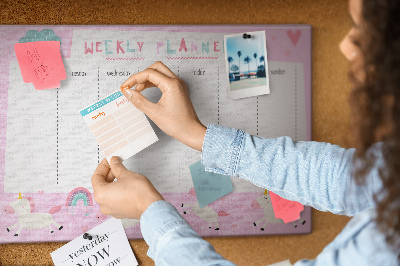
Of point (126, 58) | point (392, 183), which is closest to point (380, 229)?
point (392, 183)

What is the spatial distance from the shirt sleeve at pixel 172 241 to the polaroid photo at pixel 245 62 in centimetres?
34

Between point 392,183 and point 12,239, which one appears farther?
point 12,239

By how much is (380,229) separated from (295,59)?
0.47 m

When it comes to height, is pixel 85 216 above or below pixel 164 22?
below

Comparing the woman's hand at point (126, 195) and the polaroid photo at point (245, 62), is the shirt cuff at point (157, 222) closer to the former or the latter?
the woman's hand at point (126, 195)

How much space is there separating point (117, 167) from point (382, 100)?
467mm

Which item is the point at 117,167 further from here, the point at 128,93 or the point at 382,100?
the point at 382,100

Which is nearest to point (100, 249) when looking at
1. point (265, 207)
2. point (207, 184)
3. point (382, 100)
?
point (207, 184)

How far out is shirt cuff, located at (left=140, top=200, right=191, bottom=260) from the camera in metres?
0.48

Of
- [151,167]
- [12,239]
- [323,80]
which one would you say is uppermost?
[323,80]

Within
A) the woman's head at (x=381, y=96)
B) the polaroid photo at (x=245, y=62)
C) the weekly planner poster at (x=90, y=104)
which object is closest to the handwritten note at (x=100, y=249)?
the weekly planner poster at (x=90, y=104)

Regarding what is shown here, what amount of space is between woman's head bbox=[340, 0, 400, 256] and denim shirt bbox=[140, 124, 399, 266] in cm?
5

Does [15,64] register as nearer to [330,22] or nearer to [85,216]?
[85,216]

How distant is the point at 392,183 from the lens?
1.23 ft
